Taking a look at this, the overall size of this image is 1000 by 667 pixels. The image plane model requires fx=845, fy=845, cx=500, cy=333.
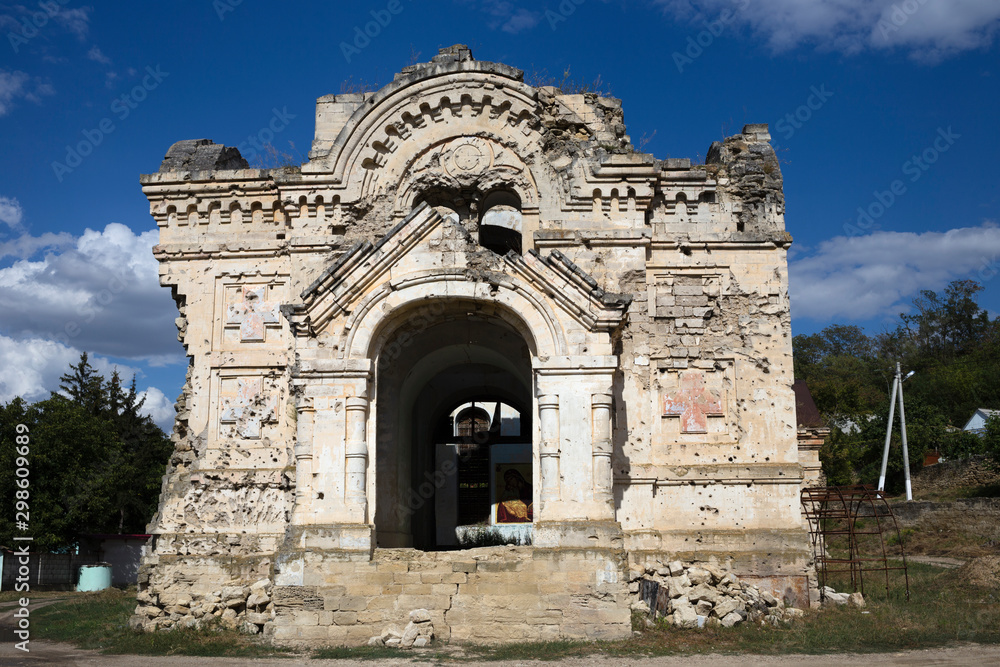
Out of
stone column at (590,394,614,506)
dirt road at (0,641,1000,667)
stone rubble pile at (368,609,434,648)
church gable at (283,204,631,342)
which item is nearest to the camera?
dirt road at (0,641,1000,667)

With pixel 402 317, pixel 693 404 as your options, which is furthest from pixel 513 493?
pixel 402 317

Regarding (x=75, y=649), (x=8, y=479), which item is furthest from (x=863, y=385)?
(x=75, y=649)

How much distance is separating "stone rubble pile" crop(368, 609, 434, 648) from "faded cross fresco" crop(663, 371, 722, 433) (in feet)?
18.2

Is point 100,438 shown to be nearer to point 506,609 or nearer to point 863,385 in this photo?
point 506,609

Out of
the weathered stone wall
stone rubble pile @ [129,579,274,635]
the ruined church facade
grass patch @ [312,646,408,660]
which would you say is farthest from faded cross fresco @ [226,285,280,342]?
grass patch @ [312,646,408,660]

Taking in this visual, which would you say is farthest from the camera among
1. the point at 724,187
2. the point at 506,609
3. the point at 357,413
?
the point at 724,187

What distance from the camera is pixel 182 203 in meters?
15.8

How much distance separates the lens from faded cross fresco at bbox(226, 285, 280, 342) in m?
15.4

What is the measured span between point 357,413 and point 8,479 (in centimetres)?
2281

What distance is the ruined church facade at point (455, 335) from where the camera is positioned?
40.8 feet

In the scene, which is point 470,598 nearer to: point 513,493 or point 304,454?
point 304,454

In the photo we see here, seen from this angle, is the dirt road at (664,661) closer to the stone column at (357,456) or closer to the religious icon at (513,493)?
the stone column at (357,456)

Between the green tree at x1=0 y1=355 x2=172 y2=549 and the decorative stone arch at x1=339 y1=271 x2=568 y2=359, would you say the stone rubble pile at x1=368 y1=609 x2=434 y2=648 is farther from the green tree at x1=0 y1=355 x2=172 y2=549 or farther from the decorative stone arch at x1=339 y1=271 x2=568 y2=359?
Answer: the green tree at x1=0 y1=355 x2=172 y2=549

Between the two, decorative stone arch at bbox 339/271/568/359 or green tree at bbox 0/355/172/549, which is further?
green tree at bbox 0/355/172/549
